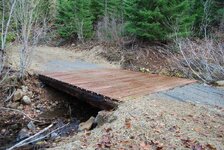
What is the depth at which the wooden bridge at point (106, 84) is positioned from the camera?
5.36 metres

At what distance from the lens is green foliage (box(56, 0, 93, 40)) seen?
14211 mm

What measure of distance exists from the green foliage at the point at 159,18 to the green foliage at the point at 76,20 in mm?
5177

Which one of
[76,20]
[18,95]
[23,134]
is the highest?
[76,20]

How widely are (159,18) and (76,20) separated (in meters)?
6.37

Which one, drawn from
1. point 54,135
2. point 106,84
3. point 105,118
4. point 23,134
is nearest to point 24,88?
point 23,134

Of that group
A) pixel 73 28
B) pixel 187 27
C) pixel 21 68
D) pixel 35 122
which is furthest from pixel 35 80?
pixel 73 28

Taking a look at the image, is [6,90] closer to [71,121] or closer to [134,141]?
[71,121]

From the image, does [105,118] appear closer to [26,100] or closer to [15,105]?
[26,100]

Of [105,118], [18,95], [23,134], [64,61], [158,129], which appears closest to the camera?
[158,129]

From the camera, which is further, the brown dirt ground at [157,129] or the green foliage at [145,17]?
the green foliage at [145,17]

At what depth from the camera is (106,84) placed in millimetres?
6262

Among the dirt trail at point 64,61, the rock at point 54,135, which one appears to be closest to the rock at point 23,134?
the rock at point 54,135

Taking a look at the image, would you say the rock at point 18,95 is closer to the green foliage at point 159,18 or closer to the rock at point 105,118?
the rock at point 105,118

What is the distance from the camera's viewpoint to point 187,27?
9875mm
